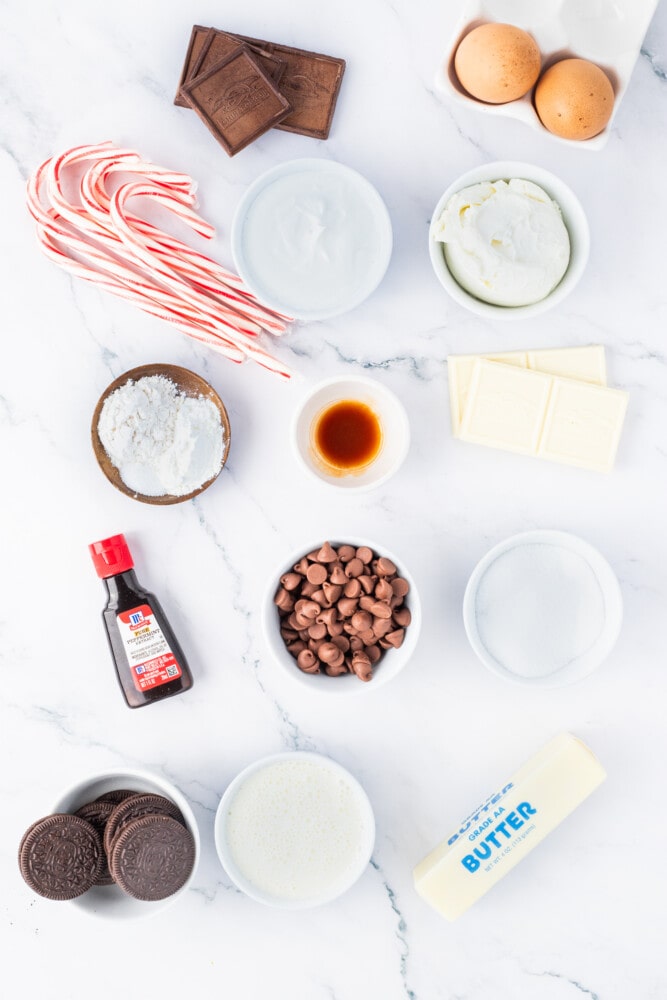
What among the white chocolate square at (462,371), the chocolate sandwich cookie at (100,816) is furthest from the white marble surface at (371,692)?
the chocolate sandwich cookie at (100,816)

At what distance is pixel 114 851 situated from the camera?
1374 mm

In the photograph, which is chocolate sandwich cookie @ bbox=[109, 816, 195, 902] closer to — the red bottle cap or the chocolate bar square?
the red bottle cap

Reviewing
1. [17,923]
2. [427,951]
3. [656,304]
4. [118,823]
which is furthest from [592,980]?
[656,304]

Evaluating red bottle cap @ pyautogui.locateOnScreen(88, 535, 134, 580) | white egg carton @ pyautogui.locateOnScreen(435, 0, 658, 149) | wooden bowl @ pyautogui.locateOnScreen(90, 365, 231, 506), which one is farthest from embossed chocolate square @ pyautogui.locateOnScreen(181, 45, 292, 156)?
red bottle cap @ pyautogui.locateOnScreen(88, 535, 134, 580)

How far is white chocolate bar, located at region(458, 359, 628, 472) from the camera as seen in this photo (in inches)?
60.6

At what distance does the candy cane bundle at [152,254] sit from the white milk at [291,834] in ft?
2.70

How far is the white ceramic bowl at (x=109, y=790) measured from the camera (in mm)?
1445

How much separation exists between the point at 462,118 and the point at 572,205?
312 millimetres

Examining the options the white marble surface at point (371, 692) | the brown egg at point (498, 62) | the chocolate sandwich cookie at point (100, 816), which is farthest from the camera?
the white marble surface at point (371, 692)

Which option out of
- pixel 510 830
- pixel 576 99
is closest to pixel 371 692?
pixel 510 830

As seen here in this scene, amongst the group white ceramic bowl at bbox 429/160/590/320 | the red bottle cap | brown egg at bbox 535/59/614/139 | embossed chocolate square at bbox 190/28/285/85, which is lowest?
the red bottle cap

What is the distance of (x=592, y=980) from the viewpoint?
1614mm

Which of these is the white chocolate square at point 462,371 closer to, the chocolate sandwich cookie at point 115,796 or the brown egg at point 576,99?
the brown egg at point 576,99

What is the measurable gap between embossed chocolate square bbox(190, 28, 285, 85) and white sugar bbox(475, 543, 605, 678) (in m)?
1.05
